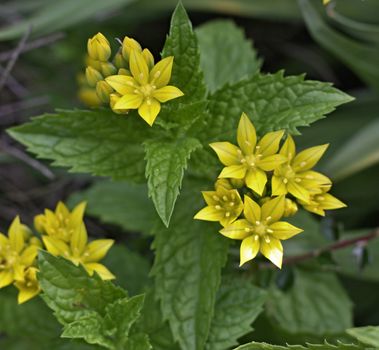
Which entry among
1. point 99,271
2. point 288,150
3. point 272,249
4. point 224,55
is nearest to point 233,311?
point 272,249

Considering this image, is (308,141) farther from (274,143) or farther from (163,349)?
(163,349)

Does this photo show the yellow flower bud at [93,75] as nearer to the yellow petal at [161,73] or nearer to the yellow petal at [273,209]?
the yellow petal at [161,73]

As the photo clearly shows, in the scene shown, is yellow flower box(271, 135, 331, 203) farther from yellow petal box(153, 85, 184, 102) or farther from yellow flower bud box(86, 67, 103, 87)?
yellow flower bud box(86, 67, 103, 87)

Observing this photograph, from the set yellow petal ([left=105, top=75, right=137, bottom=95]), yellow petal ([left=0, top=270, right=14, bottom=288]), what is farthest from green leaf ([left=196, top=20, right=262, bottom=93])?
yellow petal ([left=0, top=270, right=14, bottom=288])

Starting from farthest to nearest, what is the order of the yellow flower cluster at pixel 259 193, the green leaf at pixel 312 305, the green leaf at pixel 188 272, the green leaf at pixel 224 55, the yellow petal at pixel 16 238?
the green leaf at pixel 224 55 < the green leaf at pixel 312 305 < the yellow petal at pixel 16 238 < the green leaf at pixel 188 272 < the yellow flower cluster at pixel 259 193

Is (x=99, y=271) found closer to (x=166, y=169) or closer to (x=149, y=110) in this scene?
(x=166, y=169)

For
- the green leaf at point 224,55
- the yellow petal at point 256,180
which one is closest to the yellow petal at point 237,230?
the yellow petal at point 256,180
